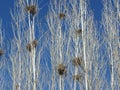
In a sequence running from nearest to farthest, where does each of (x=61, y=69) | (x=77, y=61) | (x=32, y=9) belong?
(x=32, y=9)
(x=77, y=61)
(x=61, y=69)

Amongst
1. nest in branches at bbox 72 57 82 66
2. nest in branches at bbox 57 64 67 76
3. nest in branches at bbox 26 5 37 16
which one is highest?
nest in branches at bbox 26 5 37 16

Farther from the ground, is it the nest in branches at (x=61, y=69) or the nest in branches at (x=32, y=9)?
the nest in branches at (x=32, y=9)

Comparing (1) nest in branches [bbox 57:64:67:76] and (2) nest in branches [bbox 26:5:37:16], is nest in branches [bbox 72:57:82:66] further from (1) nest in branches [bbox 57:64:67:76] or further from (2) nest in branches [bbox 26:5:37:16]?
(2) nest in branches [bbox 26:5:37:16]

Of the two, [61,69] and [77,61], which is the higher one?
[77,61]

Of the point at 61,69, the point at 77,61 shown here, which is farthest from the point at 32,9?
the point at 61,69

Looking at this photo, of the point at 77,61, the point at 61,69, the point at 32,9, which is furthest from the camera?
the point at 61,69

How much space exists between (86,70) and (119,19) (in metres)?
1.91

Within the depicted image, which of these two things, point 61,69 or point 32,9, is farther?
point 61,69

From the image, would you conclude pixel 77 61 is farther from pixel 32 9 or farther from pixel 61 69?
pixel 32 9

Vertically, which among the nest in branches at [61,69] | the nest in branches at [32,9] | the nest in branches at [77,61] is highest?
the nest in branches at [32,9]

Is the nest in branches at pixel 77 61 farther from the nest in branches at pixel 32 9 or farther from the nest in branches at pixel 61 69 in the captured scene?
the nest in branches at pixel 32 9

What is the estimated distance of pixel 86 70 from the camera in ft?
39.9

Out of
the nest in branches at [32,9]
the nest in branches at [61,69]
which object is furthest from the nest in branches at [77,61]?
the nest in branches at [32,9]

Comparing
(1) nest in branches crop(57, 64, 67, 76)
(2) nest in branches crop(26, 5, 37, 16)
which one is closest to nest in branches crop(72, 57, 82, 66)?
(1) nest in branches crop(57, 64, 67, 76)
